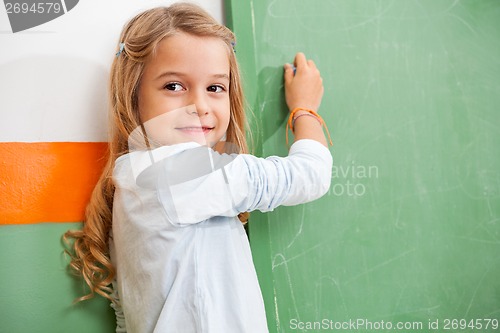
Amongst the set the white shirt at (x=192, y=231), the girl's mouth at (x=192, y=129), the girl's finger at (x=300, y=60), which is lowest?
the white shirt at (x=192, y=231)

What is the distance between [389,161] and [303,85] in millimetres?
270

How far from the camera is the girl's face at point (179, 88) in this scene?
0.98 m

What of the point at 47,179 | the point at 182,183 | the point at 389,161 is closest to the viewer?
the point at 182,183

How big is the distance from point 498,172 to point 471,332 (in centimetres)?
37

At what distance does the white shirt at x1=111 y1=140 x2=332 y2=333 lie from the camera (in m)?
0.90

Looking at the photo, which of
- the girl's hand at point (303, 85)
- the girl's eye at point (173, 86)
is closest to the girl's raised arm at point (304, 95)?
the girl's hand at point (303, 85)

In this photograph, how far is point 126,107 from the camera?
998mm

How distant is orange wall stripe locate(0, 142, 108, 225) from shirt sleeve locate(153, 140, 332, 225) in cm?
26

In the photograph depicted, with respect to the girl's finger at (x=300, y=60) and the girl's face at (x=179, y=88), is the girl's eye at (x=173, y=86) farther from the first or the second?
the girl's finger at (x=300, y=60)

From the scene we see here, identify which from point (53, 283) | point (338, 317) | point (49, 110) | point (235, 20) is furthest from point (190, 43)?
point (338, 317)

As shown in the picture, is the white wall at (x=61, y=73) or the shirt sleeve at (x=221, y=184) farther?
the white wall at (x=61, y=73)

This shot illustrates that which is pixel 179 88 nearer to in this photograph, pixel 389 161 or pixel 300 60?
pixel 300 60

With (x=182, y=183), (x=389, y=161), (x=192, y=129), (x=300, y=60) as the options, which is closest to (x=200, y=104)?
(x=192, y=129)

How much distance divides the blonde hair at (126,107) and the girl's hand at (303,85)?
0.11 m
